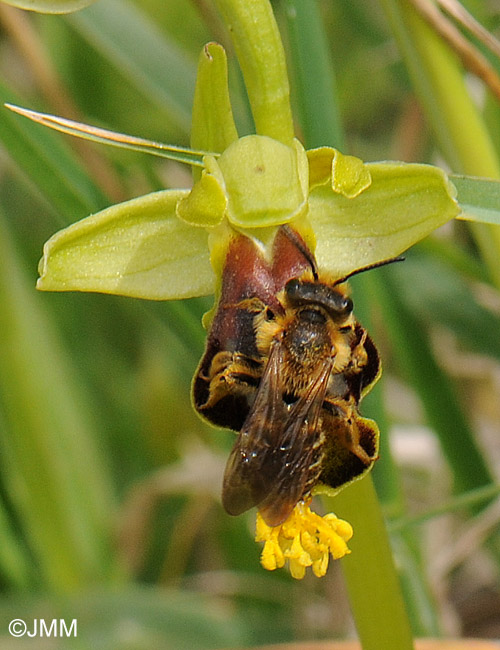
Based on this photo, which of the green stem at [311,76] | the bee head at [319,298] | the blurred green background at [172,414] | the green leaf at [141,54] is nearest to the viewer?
the bee head at [319,298]

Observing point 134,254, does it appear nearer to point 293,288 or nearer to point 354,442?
point 293,288

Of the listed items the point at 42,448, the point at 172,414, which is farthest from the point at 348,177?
the point at 172,414

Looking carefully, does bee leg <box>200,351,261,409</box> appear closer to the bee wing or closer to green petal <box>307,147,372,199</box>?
the bee wing

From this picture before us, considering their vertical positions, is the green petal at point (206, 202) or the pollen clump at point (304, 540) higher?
the green petal at point (206, 202)

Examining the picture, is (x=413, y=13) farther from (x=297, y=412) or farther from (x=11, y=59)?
(x=11, y=59)

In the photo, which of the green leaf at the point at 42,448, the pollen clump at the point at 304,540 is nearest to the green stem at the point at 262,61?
the pollen clump at the point at 304,540

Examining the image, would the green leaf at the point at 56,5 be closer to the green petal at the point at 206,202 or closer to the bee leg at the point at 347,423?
the green petal at the point at 206,202

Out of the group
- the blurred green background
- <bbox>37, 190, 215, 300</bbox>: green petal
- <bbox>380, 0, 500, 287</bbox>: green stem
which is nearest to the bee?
<bbox>37, 190, 215, 300</bbox>: green petal

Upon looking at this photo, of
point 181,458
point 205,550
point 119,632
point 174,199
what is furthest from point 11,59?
point 174,199
